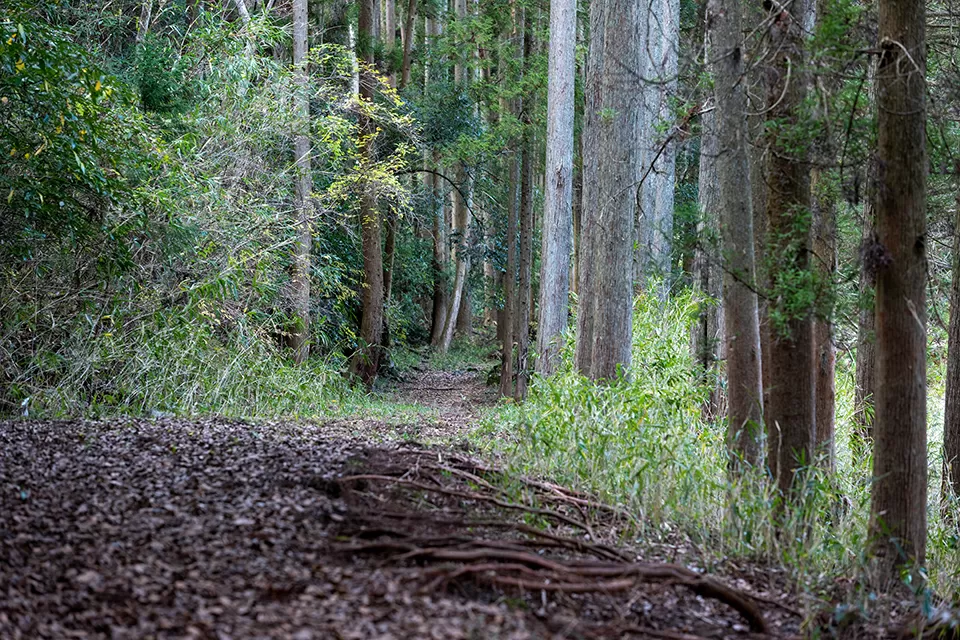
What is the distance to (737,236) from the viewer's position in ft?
19.3

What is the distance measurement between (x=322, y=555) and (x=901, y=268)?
11.7ft

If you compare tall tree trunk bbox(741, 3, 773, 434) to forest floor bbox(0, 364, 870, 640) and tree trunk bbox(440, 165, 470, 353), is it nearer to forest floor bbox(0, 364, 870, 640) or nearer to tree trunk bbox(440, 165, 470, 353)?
forest floor bbox(0, 364, 870, 640)

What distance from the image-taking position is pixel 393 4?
2303 centimetres

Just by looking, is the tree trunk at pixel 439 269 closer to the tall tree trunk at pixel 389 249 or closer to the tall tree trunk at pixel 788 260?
the tall tree trunk at pixel 389 249

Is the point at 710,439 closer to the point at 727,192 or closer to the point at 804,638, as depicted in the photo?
the point at 727,192

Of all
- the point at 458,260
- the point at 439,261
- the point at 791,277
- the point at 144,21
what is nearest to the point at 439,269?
the point at 439,261

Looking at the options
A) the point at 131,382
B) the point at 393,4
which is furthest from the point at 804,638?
the point at 393,4

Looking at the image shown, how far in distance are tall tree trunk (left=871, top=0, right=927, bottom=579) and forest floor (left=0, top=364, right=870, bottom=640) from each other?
988 mm

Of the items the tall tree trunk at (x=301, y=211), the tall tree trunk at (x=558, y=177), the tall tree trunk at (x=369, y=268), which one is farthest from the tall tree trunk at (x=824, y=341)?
the tall tree trunk at (x=369, y=268)

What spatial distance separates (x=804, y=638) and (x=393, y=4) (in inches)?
850

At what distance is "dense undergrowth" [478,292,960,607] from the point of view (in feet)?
17.8

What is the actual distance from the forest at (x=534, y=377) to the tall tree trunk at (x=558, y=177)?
47mm

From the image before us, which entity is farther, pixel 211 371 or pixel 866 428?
pixel 211 371

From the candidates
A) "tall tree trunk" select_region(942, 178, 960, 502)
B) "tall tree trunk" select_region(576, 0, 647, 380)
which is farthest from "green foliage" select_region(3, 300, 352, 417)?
"tall tree trunk" select_region(942, 178, 960, 502)
